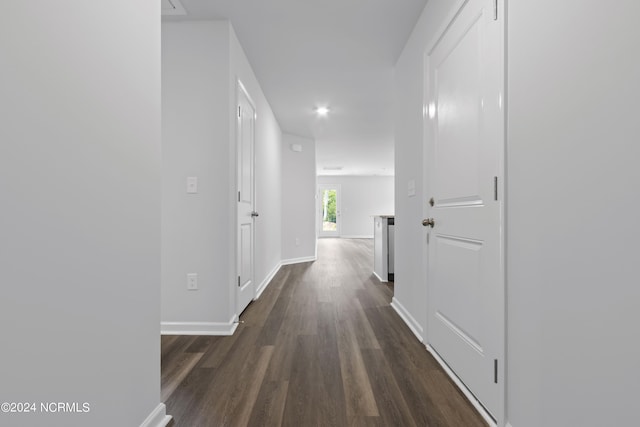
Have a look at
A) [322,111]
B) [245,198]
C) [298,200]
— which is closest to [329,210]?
[298,200]

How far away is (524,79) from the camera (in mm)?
1176

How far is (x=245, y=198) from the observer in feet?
9.80

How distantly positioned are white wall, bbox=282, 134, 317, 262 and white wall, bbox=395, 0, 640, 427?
4.90 metres

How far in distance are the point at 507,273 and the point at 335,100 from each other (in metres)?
3.51

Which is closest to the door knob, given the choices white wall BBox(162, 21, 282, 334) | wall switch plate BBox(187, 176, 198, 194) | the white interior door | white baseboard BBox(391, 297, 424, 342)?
white baseboard BBox(391, 297, 424, 342)

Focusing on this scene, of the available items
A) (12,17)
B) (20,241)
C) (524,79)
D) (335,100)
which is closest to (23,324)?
(20,241)

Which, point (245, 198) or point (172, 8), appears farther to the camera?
point (245, 198)

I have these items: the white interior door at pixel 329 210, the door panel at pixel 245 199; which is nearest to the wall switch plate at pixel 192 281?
the door panel at pixel 245 199

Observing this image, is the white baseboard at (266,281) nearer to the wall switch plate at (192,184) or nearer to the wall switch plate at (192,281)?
the wall switch plate at (192,281)

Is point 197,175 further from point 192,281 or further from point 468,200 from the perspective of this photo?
point 468,200

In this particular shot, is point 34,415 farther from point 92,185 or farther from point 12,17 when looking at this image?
point 12,17

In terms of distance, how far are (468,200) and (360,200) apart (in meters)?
10.8

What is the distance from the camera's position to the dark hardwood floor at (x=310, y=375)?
1.41m

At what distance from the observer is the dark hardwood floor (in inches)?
55.4
